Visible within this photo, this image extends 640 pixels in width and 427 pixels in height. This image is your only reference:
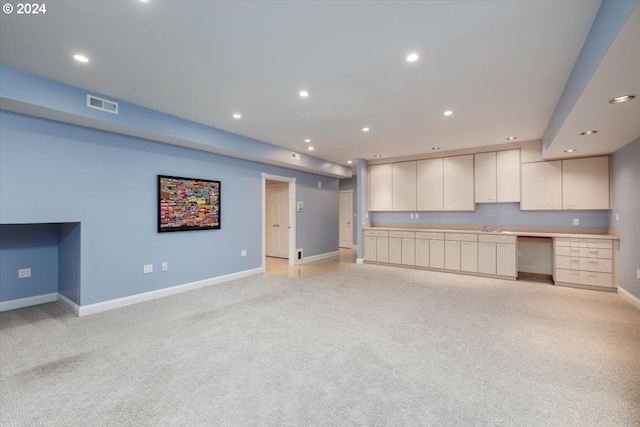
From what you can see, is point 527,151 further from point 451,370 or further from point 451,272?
point 451,370

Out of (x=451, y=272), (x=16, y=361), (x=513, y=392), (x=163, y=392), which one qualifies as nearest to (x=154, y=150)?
(x=16, y=361)

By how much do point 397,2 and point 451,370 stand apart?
2788mm

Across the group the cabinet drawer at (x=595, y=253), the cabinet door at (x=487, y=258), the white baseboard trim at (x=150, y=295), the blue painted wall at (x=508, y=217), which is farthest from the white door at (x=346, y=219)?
the cabinet drawer at (x=595, y=253)

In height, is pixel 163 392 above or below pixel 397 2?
below

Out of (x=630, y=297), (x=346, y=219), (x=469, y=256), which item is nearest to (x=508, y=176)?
(x=469, y=256)

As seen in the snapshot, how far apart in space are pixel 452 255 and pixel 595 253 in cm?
219

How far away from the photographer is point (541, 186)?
5426 mm

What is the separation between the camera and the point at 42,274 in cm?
406

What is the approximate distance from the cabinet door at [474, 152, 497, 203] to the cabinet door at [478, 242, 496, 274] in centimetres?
96

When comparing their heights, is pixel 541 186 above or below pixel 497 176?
below

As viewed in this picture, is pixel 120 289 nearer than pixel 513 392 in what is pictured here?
No

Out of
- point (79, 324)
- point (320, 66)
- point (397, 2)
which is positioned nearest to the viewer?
point (397, 2)

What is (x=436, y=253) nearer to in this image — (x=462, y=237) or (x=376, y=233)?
(x=462, y=237)

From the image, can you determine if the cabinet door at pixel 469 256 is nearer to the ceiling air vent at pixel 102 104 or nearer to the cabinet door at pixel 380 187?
the cabinet door at pixel 380 187
